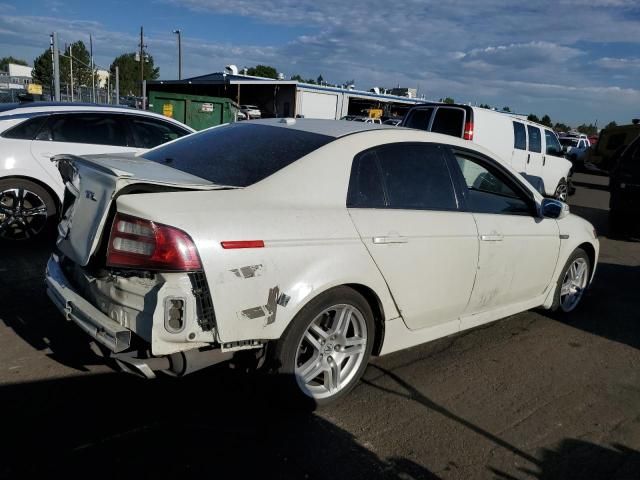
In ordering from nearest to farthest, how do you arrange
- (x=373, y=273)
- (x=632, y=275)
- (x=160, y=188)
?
(x=160, y=188) < (x=373, y=273) < (x=632, y=275)

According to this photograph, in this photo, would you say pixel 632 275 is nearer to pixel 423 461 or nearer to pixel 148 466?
pixel 423 461

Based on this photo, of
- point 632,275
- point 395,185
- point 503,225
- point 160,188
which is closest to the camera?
point 160,188

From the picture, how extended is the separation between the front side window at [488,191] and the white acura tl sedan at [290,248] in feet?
0.08

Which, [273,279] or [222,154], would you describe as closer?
[273,279]

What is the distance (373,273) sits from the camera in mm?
3170

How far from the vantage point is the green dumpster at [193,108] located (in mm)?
16359

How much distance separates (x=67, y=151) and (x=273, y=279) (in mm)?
4570

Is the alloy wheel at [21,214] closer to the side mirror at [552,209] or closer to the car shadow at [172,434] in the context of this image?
the car shadow at [172,434]

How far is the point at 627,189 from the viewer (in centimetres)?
919

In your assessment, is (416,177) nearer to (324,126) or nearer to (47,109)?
(324,126)

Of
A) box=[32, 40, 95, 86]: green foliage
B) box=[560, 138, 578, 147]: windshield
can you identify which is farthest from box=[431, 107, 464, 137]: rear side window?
box=[32, 40, 95, 86]: green foliage

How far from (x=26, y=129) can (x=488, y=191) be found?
5009 millimetres

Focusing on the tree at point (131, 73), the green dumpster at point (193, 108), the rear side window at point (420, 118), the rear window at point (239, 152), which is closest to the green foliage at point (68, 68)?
the tree at point (131, 73)

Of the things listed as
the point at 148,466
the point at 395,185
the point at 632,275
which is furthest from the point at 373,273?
the point at 632,275
